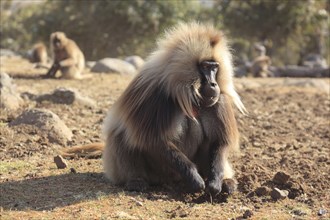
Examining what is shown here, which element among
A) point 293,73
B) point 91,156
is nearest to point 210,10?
point 293,73

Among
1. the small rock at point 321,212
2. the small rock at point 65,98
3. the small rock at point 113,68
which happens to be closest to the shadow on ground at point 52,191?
the small rock at point 321,212

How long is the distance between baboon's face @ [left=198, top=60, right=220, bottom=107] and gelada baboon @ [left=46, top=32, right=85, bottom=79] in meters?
9.06

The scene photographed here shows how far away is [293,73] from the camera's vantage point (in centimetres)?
1836

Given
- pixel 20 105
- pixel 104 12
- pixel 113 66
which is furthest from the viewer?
pixel 104 12

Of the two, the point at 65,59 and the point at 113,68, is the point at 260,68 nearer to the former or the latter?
the point at 113,68

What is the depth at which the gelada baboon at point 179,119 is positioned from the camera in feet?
15.5

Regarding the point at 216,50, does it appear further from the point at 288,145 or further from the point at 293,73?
the point at 293,73

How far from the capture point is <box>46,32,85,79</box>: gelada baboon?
1373cm

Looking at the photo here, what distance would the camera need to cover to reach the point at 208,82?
15.5ft

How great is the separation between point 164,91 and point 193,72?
0.28 metres

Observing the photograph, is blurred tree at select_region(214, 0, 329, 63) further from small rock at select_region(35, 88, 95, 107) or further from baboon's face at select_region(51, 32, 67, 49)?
small rock at select_region(35, 88, 95, 107)

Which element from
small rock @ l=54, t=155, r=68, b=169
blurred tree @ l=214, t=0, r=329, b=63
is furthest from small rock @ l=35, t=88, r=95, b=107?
blurred tree @ l=214, t=0, r=329, b=63

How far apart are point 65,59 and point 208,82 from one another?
32.4 ft

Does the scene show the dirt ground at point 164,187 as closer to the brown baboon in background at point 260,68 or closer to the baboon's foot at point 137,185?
the baboon's foot at point 137,185
